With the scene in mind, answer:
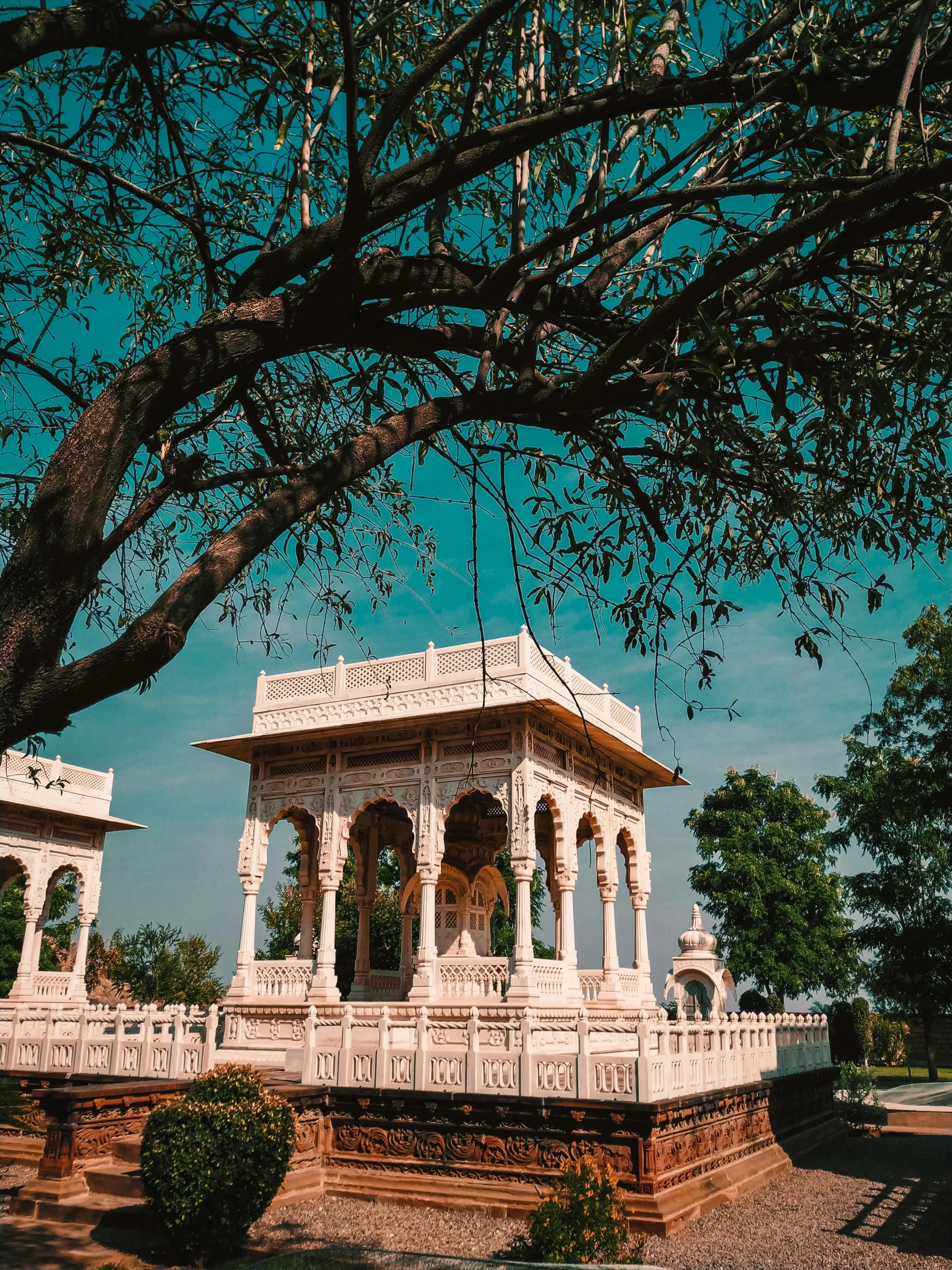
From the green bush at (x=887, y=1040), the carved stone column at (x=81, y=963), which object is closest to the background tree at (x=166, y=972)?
the carved stone column at (x=81, y=963)

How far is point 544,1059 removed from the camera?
1045cm

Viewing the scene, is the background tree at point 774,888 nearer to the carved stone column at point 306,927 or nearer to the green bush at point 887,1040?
the green bush at point 887,1040

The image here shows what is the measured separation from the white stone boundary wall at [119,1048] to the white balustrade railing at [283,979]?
223cm

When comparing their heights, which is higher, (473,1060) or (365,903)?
(365,903)

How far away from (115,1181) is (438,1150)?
320cm

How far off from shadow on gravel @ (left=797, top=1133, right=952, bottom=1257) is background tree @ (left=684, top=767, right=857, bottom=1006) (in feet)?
37.4

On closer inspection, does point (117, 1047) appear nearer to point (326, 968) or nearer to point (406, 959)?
point (326, 968)

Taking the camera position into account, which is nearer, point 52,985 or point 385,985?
point 385,985

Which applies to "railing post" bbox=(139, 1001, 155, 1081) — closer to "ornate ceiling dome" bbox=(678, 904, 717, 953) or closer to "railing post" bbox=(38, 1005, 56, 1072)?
"railing post" bbox=(38, 1005, 56, 1072)

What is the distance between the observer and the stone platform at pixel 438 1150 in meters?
9.33

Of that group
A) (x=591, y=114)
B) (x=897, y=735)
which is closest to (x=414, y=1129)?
(x=591, y=114)

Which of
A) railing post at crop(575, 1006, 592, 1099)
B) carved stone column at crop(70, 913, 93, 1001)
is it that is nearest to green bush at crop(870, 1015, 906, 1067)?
carved stone column at crop(70, 913, 93, 1001)

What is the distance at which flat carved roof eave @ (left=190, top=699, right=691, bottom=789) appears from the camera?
53.7 feet

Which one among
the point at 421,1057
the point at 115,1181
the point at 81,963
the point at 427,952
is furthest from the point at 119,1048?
the point at 81,963
